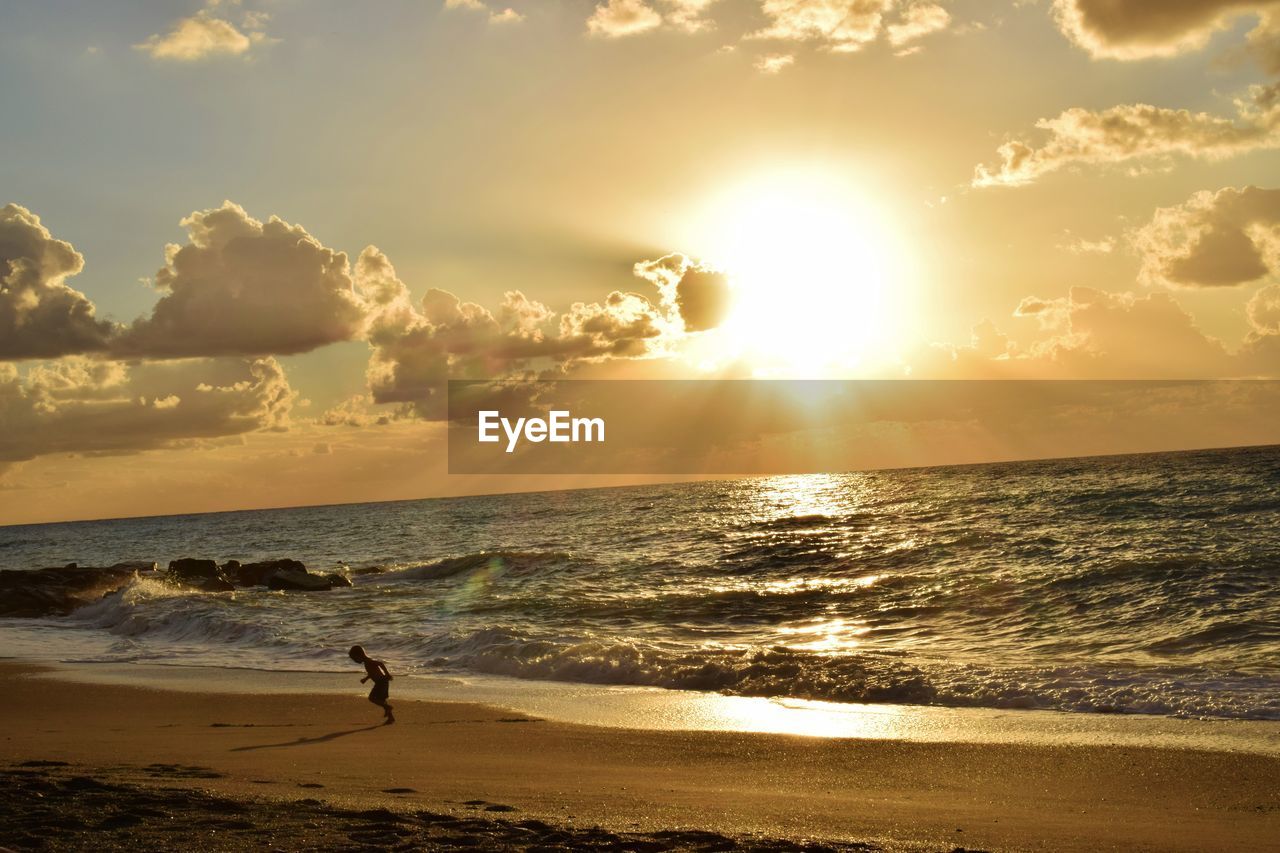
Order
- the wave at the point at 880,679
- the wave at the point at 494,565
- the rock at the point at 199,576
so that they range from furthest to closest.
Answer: the wave at the point at 494,565 < the rock at the point at 199,576 < the wave at the point at 880,679

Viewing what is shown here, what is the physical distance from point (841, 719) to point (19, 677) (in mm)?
15611

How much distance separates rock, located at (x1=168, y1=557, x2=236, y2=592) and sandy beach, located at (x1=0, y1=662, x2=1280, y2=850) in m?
25.6

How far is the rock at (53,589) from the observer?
33.8 metres

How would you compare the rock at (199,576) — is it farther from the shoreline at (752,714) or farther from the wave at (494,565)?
the shoreline at (752,714)

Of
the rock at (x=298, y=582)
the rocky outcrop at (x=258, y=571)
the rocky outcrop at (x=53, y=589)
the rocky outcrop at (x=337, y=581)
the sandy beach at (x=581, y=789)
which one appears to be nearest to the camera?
the sandy beach at (x=581, y=789)

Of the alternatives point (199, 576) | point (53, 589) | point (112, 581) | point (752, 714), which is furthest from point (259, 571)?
point (752, 714)

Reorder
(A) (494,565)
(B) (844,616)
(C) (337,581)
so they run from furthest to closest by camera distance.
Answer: (A) (494,565)
(C) (337,581)
(B) (844,616)

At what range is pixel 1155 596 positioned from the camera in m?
22.8

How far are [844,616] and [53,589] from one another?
28.4m

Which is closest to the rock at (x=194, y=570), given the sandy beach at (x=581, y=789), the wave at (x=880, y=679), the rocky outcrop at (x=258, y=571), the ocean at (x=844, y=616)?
the rocky outcrop at (x=258, y=571)

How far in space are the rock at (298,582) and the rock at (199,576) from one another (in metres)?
1.82

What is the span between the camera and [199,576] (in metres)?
40.6

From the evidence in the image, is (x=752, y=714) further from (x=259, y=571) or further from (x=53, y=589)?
(x=259, y=571)

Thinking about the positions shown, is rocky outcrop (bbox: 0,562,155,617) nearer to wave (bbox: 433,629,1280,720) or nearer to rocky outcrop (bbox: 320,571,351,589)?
rocky outcrop (bbox: 320,571,351,589)
